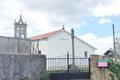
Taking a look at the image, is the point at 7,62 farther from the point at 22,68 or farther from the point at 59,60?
the point at 59,60

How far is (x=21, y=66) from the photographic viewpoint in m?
16.0

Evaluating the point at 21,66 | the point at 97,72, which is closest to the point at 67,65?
the point at 97,72

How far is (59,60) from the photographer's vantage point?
18891 millimetres

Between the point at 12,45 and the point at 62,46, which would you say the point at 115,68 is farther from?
the point at 62,46

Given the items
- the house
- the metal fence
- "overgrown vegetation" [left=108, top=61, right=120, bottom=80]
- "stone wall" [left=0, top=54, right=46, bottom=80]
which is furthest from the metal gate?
the house

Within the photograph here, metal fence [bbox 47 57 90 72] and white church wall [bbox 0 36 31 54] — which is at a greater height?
white church wall [bbox 0 36 31 54]

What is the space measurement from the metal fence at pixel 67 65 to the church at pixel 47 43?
195 cm

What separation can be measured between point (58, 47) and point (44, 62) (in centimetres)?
2139

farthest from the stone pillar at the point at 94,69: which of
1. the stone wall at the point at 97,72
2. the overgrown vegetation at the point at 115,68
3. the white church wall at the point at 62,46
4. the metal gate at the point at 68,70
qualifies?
the white church wall at the point at 62,46

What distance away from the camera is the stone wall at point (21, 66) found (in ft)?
50.2

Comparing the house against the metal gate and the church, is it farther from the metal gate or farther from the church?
the metal gate

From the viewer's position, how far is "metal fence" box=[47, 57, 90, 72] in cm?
1791

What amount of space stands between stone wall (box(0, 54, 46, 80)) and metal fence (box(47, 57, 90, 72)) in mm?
1098

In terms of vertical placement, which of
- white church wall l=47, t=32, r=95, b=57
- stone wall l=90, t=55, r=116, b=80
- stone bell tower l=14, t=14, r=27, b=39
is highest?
stone bell tower l=14, t=14, r=27, b=39
